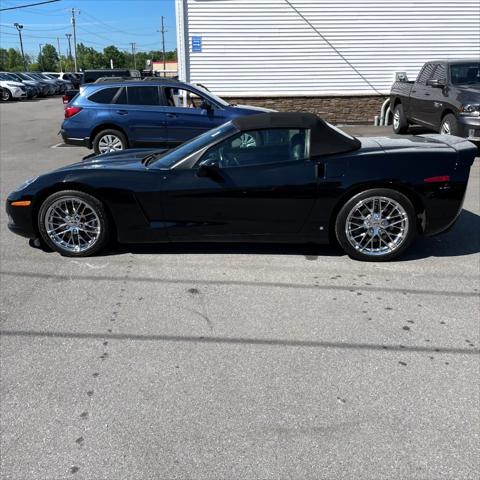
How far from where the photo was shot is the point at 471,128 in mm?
9898

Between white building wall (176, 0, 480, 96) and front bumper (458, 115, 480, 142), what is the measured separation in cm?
701

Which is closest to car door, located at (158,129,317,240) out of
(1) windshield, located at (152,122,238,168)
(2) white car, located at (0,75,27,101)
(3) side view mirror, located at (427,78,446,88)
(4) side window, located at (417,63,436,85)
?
(1) windshield, located at (152,122,238,168)

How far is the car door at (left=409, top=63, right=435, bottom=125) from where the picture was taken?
11758 millimetres

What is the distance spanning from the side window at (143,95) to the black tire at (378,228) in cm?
655

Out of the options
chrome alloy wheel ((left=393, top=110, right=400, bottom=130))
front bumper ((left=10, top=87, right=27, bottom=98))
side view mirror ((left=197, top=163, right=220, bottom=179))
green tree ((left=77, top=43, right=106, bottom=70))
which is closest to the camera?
side view mirror ((left=197, top=163, right=220, bottom=179))

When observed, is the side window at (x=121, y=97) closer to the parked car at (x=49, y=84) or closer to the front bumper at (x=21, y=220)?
the front bumper at (x=21, y=220)

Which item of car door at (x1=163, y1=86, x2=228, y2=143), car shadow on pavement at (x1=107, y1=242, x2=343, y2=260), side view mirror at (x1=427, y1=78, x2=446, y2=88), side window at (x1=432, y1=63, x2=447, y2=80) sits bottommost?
car shadow on pavement at (x1=107, y1=242, x2=343, y2=260)

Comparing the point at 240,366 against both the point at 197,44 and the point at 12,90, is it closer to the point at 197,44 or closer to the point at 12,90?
the point at 197,44

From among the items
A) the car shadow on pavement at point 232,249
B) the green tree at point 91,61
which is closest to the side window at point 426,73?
the car shadow on pavement at point 232,249

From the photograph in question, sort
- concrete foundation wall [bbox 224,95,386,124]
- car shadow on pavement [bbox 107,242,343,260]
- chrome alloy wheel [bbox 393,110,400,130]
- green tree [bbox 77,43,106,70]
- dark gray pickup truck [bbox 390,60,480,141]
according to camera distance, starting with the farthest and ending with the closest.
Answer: green tree [bbox 77,43,106,70], concrete foundation wall [bbox 224,95,386,124], chrome alloy wheel [bbox 393,110,400,130], dark gray pickup truck [bbox 390,60,480,141], car shadow on pavement [bbox 107,242,343,260]

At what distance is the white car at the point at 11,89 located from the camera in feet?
114

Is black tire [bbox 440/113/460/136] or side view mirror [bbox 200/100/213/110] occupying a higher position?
side view mirror [bbox 200/100/213/110]

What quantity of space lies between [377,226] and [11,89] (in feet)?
117

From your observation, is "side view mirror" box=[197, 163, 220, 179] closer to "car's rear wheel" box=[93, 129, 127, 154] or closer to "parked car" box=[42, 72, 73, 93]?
"car's rear wheel" box=[93, 129, 127, 154]
